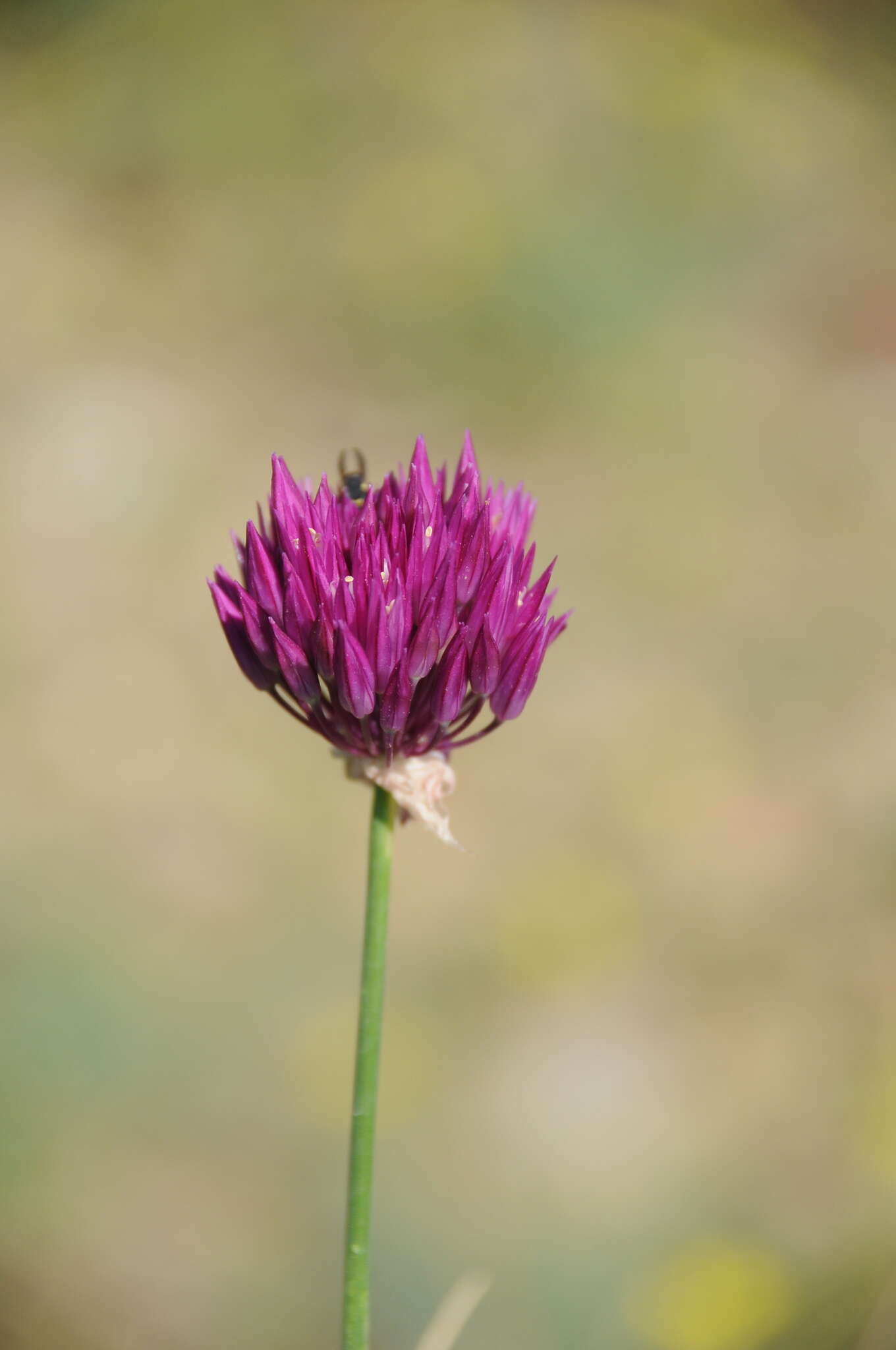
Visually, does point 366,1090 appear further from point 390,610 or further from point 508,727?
point 508,727

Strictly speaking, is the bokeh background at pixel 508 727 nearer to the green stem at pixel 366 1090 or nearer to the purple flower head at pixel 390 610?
the green stem at pixel 366 1090

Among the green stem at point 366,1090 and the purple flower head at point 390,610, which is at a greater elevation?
the purple flower head at point 390,610

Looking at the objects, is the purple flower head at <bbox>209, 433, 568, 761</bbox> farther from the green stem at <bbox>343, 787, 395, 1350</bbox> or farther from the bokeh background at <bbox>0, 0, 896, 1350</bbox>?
the bokeh background at <bbox>0, 0, 896, 1350</bbox>

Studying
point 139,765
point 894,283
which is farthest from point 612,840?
point 894,283

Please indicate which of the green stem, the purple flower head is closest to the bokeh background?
the green stem

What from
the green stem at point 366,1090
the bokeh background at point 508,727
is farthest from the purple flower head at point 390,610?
the bokeh background at point 508,727

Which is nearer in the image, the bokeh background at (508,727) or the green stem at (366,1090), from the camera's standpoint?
the green stem at (366,1090)
